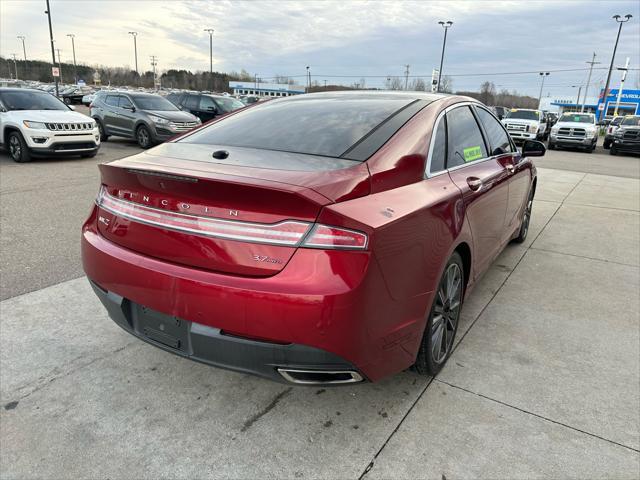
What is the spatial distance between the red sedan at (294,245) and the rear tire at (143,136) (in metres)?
11.8

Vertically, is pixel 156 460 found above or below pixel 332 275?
below

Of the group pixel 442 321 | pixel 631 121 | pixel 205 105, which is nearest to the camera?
pixel 442 321

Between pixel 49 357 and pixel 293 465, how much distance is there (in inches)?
70.9

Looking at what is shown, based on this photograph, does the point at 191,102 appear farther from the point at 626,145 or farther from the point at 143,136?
the point at 626,145

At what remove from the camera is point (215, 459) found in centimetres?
216

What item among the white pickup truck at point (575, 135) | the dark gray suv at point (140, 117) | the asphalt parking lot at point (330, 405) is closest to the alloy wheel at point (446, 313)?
the asphalt parking lot at point (330, 405)

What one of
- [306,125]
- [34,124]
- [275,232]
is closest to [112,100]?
[34,124]

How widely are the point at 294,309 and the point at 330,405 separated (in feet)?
3.15

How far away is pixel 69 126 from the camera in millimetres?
10711

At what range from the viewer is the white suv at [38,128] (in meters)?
10.3

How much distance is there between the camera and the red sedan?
1891 mm

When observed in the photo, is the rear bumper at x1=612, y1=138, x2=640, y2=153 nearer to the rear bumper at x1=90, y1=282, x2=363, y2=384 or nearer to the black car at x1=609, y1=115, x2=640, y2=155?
the black car at x1=609, y1=115, x2=640, y2=155

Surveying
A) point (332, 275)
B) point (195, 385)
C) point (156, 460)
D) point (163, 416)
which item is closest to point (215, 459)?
point (156, 460)

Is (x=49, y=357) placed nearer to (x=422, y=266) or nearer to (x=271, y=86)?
(x=422, y=266)
